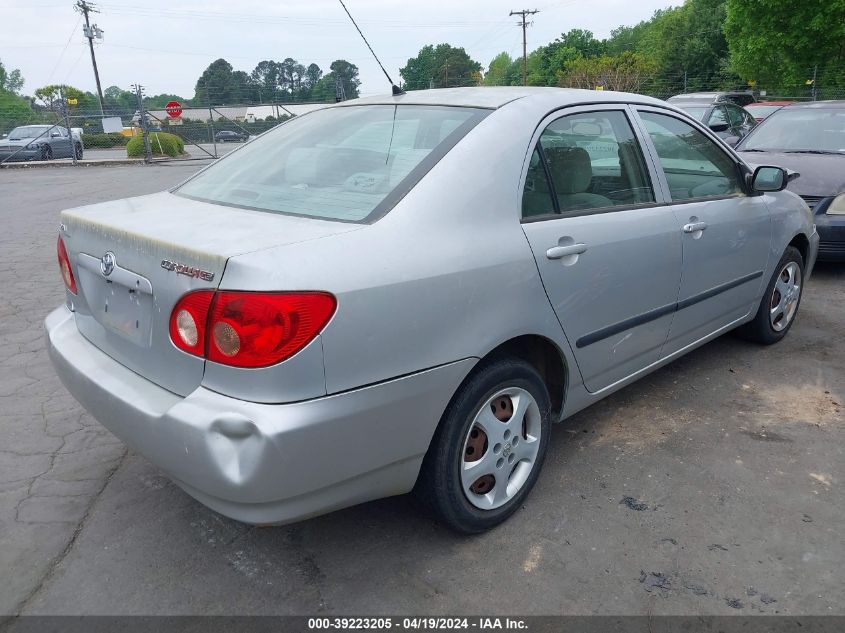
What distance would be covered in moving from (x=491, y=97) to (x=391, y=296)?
1.20 meters

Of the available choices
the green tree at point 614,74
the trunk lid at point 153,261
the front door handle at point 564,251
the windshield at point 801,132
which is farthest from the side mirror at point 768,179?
the green tree at point 614,74

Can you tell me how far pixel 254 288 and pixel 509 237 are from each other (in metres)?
0.97

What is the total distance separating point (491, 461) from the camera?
253 cm

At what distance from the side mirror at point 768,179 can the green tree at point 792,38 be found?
28273 mm

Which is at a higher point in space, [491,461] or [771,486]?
[491,461]

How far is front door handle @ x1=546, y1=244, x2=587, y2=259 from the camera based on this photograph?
2.57m

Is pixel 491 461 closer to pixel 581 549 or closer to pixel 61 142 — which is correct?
pixel 581 549

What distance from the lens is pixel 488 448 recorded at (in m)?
2.52

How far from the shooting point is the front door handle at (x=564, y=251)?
101 inches

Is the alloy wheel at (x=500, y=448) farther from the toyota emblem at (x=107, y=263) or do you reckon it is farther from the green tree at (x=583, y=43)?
the green tree at (x=583, y=43)

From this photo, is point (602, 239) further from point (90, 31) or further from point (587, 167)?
point (90, 31)

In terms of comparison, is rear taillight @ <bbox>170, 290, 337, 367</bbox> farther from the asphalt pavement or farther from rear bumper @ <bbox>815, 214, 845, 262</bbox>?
rear bumper @ <bbox>815, 214, 845, 262</bbox>

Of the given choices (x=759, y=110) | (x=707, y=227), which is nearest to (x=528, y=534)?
(x=707, y=227)

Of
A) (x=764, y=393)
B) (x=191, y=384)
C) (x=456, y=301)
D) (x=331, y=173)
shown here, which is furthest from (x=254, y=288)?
(x=764, y=393)
